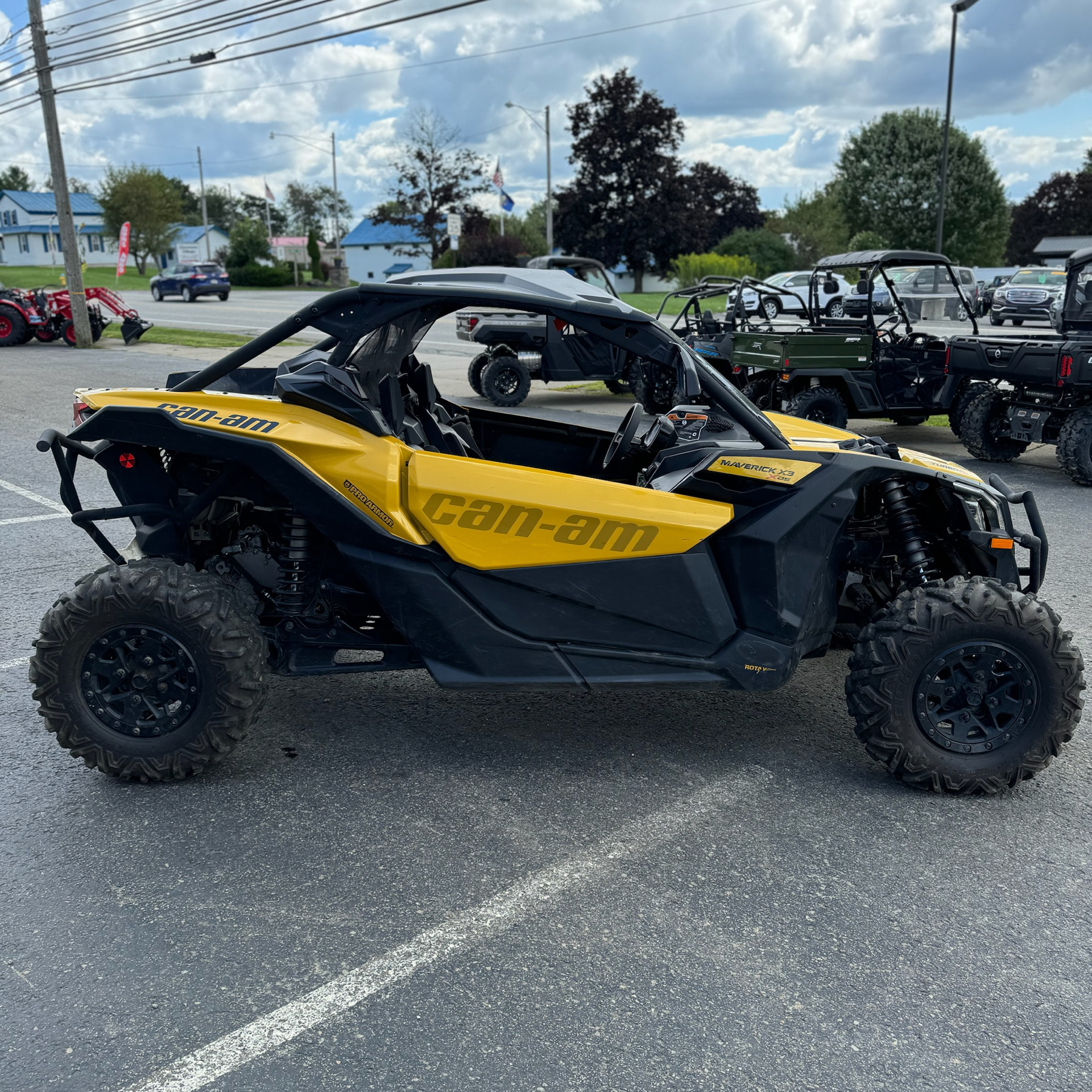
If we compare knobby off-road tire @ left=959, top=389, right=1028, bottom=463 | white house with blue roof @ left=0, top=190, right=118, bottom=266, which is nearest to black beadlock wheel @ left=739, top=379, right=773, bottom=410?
knobby off-road tire @ left=959, top=389, right=1028, bottom=463

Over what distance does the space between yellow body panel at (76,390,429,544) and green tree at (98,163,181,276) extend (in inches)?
3045

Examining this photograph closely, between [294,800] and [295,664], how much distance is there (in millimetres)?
525

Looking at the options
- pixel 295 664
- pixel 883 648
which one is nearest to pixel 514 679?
pixel 295 664

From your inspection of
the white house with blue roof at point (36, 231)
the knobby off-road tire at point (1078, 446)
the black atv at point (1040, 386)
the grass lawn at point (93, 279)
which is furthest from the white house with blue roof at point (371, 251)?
the knobby off-road tire at point (1078, 446)

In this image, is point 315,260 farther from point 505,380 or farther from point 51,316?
point 505,380

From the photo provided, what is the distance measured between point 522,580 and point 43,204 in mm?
122783

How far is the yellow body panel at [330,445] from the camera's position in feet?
12.0

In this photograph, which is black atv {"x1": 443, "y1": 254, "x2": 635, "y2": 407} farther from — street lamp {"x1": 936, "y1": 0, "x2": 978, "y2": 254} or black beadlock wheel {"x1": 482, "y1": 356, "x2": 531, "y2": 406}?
street lamp {"x1": 936, "y1": 0, "x2": 978, "y2": 254}

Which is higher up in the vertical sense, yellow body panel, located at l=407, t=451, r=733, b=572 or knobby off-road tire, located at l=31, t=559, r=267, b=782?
yellow body panel, located at l=407, t=451, r=733, b=572

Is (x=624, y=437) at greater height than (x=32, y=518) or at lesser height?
greater

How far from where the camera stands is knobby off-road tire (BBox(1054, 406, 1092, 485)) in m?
9.33

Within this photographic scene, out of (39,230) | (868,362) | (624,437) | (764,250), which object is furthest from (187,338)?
(39,230)

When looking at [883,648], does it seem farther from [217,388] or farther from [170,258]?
[170,258]

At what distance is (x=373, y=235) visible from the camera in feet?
306
